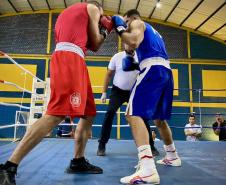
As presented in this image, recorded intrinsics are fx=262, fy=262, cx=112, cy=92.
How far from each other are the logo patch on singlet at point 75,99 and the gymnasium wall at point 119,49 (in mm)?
7015

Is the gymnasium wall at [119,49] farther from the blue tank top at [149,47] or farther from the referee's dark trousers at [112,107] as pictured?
the blue tank top at [149,47]

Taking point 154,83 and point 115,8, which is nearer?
point 154,83

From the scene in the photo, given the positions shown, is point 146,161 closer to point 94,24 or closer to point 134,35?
point 134,35

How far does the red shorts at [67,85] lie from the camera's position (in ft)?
4.63

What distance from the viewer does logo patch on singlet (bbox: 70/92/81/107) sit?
1.44 meters

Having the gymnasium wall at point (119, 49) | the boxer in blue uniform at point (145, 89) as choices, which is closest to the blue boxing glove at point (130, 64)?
the boxer in blue uniform at point (145, 89)

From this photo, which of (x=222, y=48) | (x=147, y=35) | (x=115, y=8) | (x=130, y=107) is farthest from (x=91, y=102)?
(x=222, y=48)

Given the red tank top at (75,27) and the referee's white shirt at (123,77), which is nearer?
the red tank top at (75,27)

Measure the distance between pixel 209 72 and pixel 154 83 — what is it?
326 inches

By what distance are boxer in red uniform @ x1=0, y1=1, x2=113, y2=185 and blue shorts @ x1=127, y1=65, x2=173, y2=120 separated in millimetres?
→ 306

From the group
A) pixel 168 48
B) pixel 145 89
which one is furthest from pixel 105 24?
pixel 168 48

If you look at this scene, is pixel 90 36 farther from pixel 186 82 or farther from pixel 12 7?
pixel 12 7

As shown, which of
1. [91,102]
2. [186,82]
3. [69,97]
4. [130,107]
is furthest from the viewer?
[186,82]

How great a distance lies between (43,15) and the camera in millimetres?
9641
